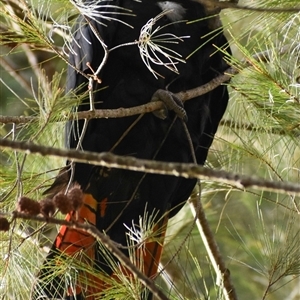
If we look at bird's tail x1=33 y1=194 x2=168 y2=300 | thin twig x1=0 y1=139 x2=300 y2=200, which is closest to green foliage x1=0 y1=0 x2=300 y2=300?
bird's tail x1=33 y1=194 x2=168 y2=300

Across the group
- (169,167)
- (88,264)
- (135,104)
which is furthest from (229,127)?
(169,167)

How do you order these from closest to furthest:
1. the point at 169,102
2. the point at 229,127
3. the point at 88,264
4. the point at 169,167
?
the point at 169,167 < the point at 88,264 < the point at 169,102 < the point at 229,127

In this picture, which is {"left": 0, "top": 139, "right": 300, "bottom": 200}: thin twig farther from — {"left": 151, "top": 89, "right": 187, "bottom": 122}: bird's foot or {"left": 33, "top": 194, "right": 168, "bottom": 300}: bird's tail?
{"left": 151, "top": 89, "right": 187, "bottom": 122}: bird's foot

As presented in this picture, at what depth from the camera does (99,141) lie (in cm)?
196

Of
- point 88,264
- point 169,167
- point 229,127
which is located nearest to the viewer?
point 169,167

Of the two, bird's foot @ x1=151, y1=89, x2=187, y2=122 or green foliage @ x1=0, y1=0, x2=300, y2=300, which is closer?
green foliage @ x1=0, y1=0, x2=300, y2=300

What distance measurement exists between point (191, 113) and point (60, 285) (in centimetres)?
72

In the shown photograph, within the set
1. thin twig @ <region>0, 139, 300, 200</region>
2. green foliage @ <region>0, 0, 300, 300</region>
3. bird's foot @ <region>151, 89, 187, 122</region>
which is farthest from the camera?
bird's foot @ <region>151, 89, 187, 122</region>

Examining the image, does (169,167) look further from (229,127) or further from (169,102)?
(229,127)

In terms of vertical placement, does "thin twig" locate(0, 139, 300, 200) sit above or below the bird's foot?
above

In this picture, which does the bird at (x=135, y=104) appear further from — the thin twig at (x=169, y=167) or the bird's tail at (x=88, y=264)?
the thin twig at (x=169, y=167)

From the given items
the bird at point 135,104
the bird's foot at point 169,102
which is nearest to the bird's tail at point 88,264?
the bird at point 135,104

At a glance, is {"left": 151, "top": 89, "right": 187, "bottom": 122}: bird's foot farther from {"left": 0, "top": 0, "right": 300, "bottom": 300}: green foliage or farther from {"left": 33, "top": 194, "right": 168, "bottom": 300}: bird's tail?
{"left": 33, "top": 194, "right": 168, "bottom": 300}: bird's tail

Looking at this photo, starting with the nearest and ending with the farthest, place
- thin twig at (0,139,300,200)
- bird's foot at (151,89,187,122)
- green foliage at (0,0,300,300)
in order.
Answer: thin twig at (0,139,300,200)
green foliage at (0,0,300,300)
bird's foot at (151,89,187,122)
